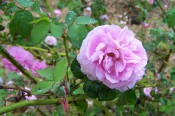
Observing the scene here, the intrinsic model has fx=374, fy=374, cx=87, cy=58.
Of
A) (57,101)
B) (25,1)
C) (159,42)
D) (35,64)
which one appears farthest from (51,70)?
(159,42)

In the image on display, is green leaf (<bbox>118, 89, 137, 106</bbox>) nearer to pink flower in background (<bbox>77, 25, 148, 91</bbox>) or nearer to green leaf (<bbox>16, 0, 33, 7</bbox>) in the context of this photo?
pink flower in background (<bbox>77, 25, 148, 91</bbox>)

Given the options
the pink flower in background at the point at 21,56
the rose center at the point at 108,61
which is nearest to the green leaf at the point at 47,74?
the rose center at the point at 108,61

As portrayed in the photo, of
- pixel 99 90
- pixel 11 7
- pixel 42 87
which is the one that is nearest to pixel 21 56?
pixel 11 7

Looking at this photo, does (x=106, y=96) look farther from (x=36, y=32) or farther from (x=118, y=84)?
(x=36, y=32)

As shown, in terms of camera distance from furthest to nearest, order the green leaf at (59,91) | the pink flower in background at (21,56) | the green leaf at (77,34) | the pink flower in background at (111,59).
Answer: the pink flower in background at (21,56)
the green leaf at (59,91)
the green leaf at (77,34)
the pink flower in background at (111,59)

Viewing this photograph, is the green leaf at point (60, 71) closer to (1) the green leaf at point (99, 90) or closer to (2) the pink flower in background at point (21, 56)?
(1) the green leaf at point (99, 90)

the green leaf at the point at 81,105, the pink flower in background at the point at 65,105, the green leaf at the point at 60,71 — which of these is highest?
the green leaf at the point at 60,71
